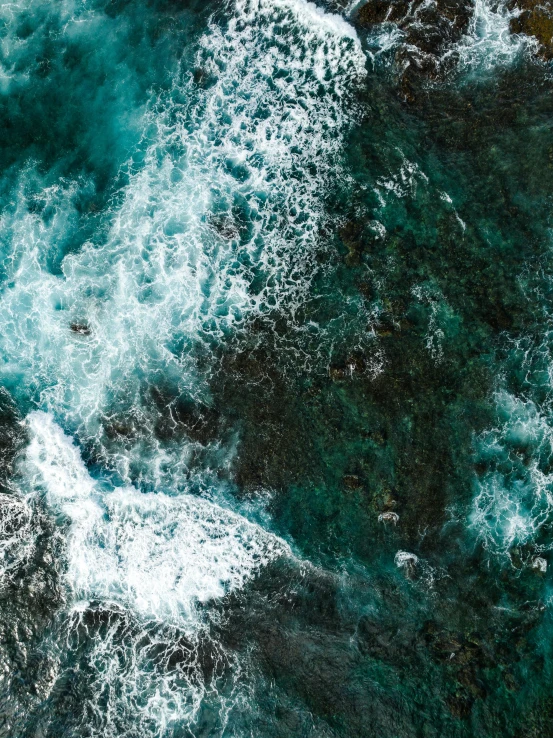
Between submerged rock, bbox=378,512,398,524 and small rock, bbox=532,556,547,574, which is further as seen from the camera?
submerged rock, bbox=378,512,398,524

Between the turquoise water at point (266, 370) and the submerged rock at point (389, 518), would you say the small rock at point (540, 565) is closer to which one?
the turquoise water at point (266, 370)

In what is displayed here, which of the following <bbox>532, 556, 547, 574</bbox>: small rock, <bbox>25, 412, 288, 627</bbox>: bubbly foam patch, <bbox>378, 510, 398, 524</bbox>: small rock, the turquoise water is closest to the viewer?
<bbox>532, 556, 547, 574</bbox>: small rock

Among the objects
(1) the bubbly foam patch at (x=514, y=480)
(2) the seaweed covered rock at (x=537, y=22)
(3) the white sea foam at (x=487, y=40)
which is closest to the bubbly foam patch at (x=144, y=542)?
(1) the bubbly foam patch at (x=514, y=480)

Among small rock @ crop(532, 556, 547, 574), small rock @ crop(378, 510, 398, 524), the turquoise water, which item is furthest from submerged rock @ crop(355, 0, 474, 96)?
small rock @ crop(532, 556, 547, 574)

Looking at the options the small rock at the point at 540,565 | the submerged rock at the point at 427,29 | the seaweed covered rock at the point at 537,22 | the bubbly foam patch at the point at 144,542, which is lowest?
the bubbly foam patch at the point at 144,542

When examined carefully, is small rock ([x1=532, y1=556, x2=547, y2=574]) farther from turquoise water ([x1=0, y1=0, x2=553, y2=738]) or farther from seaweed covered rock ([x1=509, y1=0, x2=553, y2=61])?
seaweed covered rock ([x1=509, y1=0, x2=553, y2=61])

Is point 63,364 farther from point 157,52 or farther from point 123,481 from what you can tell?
point 157,52
